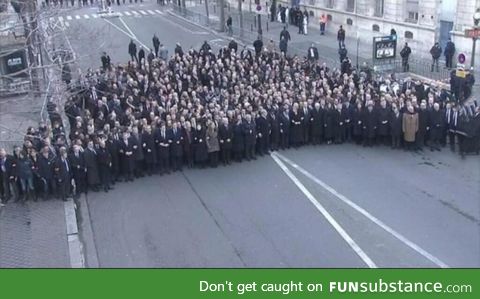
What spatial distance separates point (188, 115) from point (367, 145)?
5.75m

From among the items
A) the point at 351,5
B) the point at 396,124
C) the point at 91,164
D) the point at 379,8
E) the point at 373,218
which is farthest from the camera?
the point at 351,5

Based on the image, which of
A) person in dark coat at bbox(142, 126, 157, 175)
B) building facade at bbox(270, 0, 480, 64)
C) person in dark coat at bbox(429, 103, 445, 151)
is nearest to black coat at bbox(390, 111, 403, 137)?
person in dark coat at bbox(429, 103, 445, 151)

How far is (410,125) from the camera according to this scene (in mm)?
18266

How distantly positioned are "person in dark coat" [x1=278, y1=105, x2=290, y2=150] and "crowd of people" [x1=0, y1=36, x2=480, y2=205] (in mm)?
31

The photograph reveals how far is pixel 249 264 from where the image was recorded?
12258mm

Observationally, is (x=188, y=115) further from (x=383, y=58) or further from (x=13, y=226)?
(x=383, y=58)

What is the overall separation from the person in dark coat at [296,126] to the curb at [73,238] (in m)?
7.05

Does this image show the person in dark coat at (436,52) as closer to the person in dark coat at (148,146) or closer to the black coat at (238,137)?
the black coat at (238,137)

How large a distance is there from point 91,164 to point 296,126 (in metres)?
6.47

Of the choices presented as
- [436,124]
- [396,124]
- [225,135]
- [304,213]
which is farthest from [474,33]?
[304,213]

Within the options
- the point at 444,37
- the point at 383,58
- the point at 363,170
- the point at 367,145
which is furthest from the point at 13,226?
the point at 444,37

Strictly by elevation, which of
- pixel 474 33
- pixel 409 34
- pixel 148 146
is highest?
pixel 474 33

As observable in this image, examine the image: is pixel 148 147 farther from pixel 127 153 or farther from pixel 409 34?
pixel 409 34

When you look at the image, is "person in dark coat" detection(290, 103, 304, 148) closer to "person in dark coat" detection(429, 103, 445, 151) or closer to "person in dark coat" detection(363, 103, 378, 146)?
"person in dark coat" detection(363, 103, 378, 146)
